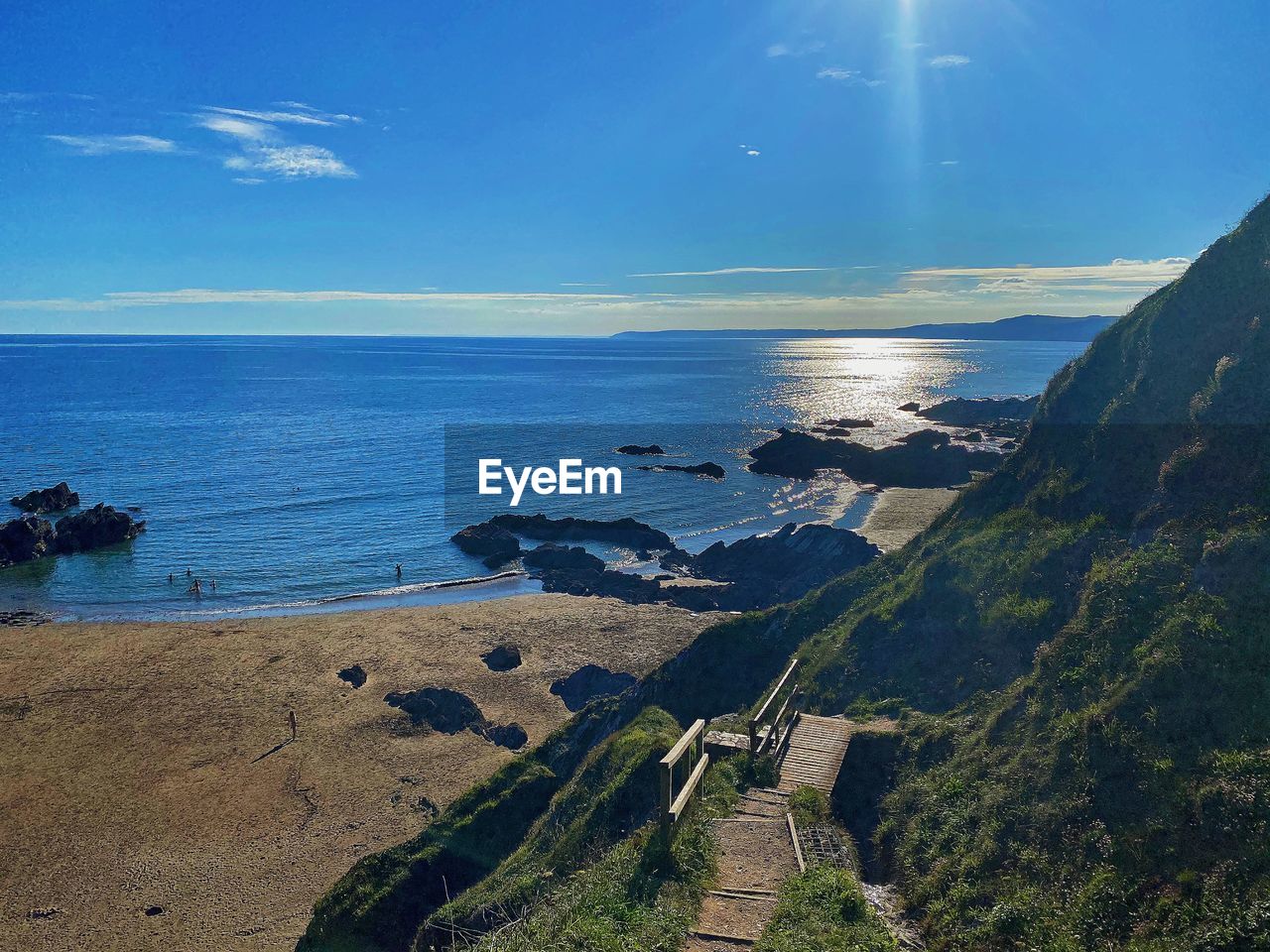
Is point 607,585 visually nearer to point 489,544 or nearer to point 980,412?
point 489,544

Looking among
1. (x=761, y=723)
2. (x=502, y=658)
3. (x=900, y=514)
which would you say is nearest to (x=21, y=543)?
(x=502, y=658)

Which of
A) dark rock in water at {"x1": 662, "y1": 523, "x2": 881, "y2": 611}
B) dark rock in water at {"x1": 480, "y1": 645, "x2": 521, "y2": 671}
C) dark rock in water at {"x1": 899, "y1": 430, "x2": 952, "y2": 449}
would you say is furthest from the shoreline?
dark rock in water at {"x1": 899, "y1": 430, "x2": 952, "y2": 449}

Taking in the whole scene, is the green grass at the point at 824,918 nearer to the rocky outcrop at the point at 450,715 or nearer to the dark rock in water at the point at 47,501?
the rocky outcrop at the point at 450,715

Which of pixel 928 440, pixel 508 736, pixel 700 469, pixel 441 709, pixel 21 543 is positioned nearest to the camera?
pixel 508 736

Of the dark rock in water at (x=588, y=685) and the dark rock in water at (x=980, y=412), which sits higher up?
the dark rock in water at (x=980, y=412)

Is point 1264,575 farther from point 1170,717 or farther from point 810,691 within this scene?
point 810,691

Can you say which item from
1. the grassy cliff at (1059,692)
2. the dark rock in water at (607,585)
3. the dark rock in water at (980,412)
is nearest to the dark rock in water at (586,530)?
the dark rock in water at (607,585)
